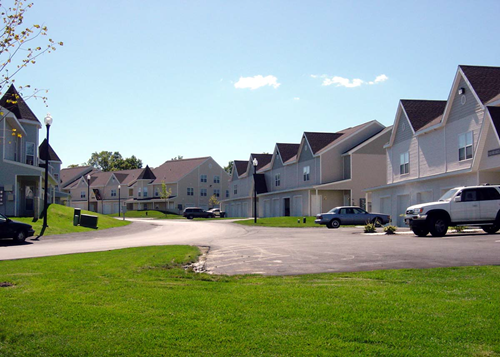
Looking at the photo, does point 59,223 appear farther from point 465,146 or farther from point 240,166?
point 240,166

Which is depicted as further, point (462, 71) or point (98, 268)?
point (462, 71)

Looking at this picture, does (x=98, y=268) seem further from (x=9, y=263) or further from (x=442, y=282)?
(x=442, y=282)

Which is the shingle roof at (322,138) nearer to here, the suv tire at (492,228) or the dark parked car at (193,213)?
the dark parked car at (193,213)

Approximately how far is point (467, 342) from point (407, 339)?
0.66 m

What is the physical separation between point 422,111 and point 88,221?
81.9 ft

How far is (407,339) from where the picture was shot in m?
5.68

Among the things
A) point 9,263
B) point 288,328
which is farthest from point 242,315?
point 9,263

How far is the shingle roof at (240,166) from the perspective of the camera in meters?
73.8

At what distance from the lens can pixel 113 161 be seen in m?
147

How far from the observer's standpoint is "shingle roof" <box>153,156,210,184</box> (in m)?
86.7

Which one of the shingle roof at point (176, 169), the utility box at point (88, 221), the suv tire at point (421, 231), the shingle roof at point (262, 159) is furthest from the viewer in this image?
the shingle roof at point (176, 169)

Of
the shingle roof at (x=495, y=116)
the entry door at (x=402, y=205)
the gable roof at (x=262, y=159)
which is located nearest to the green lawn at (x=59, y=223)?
the entry door at (x=402, y=205)

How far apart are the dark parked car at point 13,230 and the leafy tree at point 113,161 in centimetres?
11238

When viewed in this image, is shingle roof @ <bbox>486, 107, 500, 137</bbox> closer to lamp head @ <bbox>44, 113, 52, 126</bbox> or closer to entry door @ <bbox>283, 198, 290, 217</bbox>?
lamp head @ <bbox>44, 113, 52, 126</bbox>
